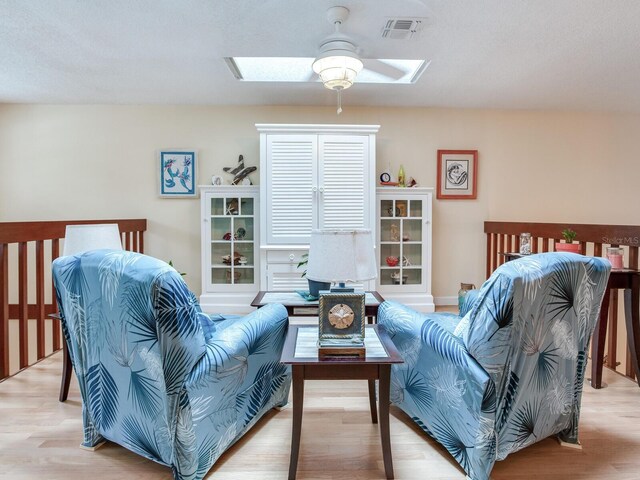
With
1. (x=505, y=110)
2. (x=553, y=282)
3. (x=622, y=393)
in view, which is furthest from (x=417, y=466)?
(x=505, y=110)

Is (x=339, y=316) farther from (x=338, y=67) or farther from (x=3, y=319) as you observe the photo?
(x=3, y=319)

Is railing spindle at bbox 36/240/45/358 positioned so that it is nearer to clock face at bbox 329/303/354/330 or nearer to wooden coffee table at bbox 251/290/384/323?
wooden coffee table at bbox 251/290/384/323

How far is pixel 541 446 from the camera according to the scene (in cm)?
172

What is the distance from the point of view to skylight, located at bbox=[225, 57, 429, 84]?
3.19 m

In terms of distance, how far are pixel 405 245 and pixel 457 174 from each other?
3.60ft

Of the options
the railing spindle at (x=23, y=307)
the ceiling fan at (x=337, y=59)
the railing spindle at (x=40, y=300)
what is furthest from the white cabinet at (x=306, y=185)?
the railing spindle at (x=23, y=307)

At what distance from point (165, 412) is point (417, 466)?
1050mm

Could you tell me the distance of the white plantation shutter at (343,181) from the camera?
3.89m

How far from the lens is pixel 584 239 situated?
2.78 meters

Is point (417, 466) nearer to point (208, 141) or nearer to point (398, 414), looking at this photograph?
point (398, 414)

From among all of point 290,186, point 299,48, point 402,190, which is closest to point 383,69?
point 299,48

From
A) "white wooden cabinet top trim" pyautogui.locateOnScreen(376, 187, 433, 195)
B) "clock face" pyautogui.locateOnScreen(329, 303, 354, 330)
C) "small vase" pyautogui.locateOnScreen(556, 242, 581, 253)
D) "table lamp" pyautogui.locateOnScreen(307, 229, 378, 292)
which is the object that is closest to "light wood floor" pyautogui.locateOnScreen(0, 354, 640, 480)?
"clock face" pyautogui.locateOnScreen(329, 303, 354, 330)

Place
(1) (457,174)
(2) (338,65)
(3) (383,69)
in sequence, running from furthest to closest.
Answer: (1) (457,174) → (3) (383,69) → (2) (338,65)

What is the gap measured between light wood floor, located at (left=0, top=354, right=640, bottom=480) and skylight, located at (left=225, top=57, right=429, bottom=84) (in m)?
2.68
